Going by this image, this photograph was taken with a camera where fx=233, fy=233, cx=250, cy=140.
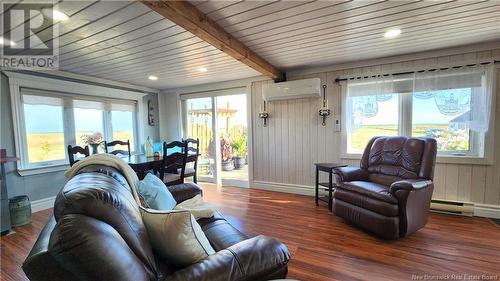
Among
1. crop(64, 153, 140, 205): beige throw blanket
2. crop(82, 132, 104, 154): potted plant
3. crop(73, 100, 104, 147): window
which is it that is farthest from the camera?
crop(82, 132, 104, 154): potted plant

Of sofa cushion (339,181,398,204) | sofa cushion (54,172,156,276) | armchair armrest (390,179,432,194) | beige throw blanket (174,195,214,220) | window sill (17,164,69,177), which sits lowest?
sofa cushion (339,181,398,204)

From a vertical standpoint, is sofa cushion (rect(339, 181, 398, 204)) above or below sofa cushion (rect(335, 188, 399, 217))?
above

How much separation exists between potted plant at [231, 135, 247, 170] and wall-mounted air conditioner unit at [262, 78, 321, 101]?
3.89 feet

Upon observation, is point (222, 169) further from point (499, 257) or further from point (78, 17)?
point (499, 257)

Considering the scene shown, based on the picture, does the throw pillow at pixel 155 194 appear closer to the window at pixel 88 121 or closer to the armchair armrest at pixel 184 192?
the armchair armrest at pixel 184 192

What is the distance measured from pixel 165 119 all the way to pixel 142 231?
15.3ft

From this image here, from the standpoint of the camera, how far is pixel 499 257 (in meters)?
1.97

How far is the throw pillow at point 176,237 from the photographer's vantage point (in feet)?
3.37

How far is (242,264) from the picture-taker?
101cm

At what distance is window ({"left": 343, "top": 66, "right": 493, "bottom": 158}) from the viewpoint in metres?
2.81

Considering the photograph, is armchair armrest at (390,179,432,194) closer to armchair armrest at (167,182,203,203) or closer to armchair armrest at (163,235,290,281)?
armchair armrest at (163,235,290,281)

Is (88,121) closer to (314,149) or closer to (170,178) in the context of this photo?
(170,178)

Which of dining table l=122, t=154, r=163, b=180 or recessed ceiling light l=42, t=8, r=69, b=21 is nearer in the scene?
recessed ceiling light l=42, t=8, r=69, b=21

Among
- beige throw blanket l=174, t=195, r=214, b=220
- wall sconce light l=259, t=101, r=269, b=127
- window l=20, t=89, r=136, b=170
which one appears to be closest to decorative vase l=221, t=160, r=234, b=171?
wall sconce light l=259, t=101, r=269, b=127
